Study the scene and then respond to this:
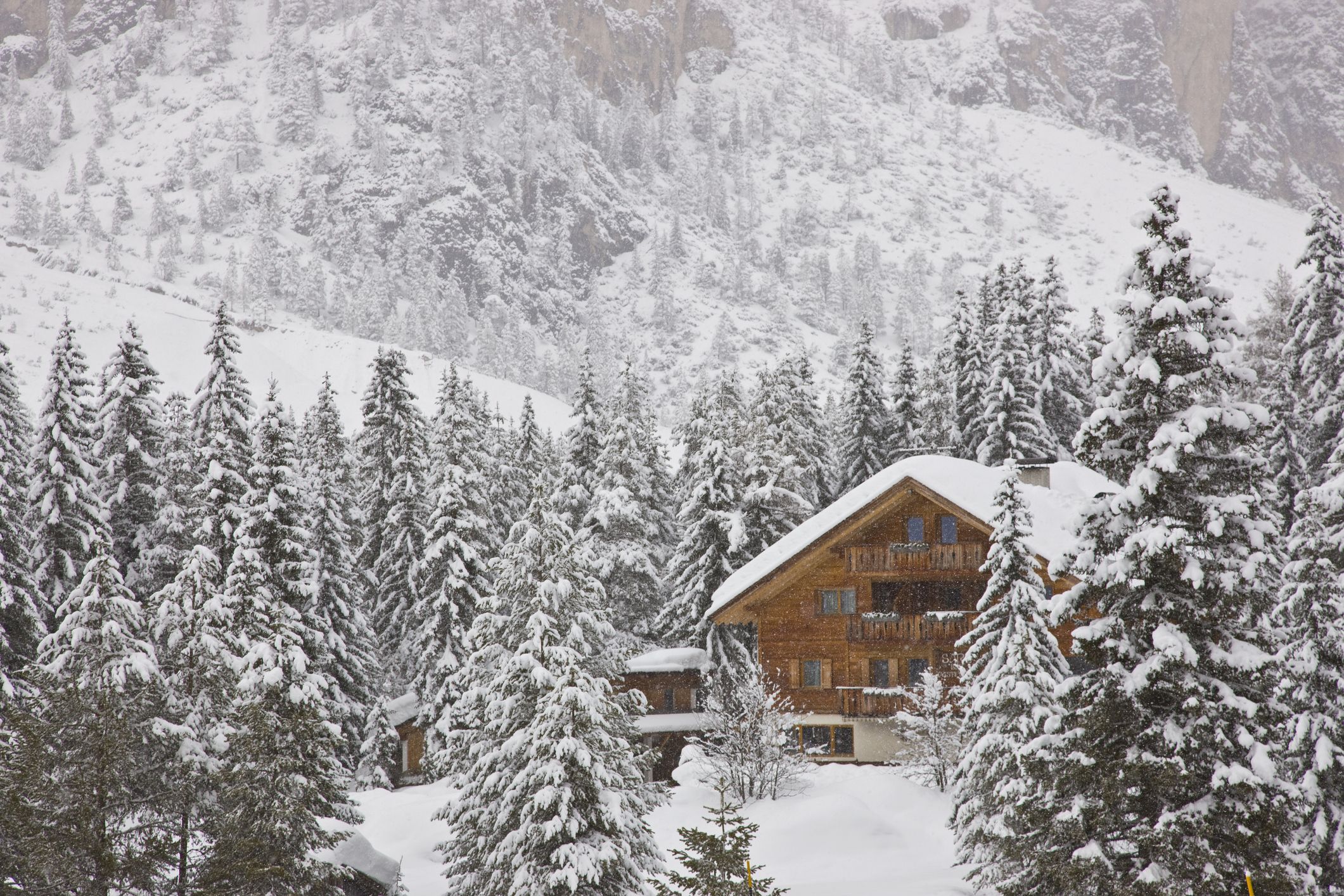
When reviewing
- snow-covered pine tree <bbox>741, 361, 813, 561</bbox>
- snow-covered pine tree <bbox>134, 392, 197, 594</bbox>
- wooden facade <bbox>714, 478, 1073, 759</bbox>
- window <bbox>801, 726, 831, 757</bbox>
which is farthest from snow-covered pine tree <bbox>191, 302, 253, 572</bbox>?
window <bbox>801, 726, 831, 757</bbox>

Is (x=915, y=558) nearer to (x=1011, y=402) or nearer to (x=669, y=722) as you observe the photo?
(x=669, y=722)

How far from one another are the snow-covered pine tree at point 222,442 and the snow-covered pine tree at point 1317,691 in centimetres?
2848

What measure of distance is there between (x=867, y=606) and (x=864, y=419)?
1966cm

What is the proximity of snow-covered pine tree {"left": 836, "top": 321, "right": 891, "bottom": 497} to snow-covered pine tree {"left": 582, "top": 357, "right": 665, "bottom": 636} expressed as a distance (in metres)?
12.0

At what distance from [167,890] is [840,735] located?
23.3 meters

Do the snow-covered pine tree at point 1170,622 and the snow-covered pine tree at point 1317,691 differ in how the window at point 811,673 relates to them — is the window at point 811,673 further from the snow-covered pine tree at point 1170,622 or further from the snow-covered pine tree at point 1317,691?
the snow-covered pine tree at point 1170,622

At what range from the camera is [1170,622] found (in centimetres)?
1612

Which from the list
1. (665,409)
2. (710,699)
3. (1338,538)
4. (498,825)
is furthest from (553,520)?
(665,409)

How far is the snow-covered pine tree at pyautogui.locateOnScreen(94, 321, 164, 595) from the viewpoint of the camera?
38.4 m

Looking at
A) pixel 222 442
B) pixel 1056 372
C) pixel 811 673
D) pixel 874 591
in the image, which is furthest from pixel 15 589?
pixel 1056 372

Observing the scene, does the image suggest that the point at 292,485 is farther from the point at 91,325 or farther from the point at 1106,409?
the point at 91,325

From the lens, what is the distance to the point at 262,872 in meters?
20.4

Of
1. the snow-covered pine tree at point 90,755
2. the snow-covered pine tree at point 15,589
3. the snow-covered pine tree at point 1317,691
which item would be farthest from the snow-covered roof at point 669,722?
the snow-covered pine tree at point 90,755

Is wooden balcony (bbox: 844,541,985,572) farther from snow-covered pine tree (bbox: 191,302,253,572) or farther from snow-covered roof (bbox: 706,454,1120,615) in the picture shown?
snow-covered pine tree (bbox: 191,302,253,572)
